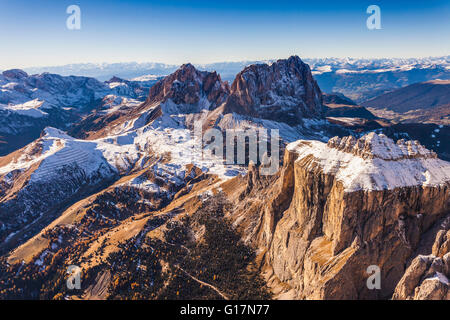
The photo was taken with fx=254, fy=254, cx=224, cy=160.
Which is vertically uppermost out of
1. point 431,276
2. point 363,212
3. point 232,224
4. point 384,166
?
point 384,166

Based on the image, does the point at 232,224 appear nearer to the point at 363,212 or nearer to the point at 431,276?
the point at 363,212

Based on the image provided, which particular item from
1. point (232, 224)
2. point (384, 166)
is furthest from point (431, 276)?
point (232, 224)

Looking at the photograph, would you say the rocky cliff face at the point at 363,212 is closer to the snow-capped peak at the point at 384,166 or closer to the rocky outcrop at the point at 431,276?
the snow-capped peak at the point at 384,166

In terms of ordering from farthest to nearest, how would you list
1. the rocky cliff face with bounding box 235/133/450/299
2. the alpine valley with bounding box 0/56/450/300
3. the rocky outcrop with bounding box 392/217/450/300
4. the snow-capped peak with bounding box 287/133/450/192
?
the snow-capped peak with bounding box 287/133/450/192 → the alpine valley with bounding box 0/56/450/300 → the rocky cliff face with bounding box 235/133/450/299 → the rocky outcrop with bounding box 392/217/450/300

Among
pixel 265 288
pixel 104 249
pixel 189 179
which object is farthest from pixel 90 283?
pixel 189 179

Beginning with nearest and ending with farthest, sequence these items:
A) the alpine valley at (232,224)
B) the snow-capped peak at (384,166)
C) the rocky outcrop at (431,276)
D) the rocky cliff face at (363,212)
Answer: the rocky outcrop at (431,276)
the rocky cliff face at (363,212)
the alpine valley at (232,224)
the snow-capped peak at (384,166)

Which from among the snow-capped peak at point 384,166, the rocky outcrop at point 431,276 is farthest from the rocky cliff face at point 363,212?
the rocky outcrop at point 431,276

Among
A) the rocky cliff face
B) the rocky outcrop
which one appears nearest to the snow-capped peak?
the rocky cliff face

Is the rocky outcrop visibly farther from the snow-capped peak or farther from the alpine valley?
the snow-capped peak

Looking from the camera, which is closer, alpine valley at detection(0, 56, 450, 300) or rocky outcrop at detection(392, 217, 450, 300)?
rocky outcrop at detection(392, 217, 450, 300)
